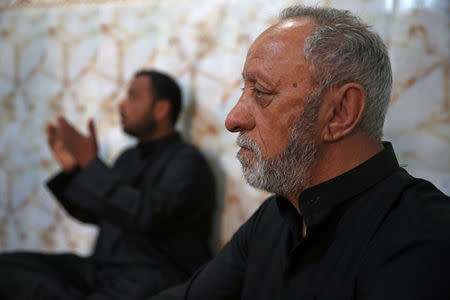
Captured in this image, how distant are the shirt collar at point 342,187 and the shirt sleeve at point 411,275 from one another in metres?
0.18

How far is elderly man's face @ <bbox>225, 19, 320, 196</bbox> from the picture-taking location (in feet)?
3.60

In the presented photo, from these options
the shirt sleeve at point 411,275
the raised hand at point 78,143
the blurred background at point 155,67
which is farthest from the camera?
the raised hand at point 78,143

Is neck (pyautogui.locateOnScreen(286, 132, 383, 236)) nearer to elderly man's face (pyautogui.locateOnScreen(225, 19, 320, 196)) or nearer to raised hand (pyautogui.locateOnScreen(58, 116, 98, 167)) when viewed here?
elderly man's face (pyautogui.locateOnScreen(225, 19, 320, 196))

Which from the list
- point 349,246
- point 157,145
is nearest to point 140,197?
point 157,145

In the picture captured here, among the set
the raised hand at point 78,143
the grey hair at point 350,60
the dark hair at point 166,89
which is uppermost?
the grey hair at point 350,60

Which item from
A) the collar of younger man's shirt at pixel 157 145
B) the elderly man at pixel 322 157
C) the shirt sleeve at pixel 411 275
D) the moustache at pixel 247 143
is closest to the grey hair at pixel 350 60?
the elderly man at pixel 322 157

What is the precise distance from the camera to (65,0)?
3.16 m

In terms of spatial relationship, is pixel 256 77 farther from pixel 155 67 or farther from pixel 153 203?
pixel 155 67

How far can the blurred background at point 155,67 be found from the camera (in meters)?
Answer: 1.69

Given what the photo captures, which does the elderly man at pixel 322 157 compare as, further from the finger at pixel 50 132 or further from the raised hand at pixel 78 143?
the finger at pixel 50 132

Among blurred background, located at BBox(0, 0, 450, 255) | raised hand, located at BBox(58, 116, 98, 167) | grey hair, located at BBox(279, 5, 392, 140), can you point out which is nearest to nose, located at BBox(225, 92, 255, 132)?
grey hair, located at BBox(279, 5, 392, 140)

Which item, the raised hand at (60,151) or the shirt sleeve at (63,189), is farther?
the shirt sleeve at (63,189)

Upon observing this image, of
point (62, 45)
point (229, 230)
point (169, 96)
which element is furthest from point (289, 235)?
point (62, 45)

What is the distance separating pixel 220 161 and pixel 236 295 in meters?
1.22
